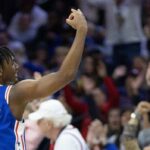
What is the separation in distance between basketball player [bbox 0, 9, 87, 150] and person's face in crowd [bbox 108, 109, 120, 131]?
4.17 metres

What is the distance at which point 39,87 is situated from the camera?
4.78m

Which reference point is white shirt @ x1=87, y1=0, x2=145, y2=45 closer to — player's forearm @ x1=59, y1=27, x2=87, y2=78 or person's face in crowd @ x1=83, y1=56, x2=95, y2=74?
person's face in crowd @ x1=83, y1=56, x2=95, y2=74

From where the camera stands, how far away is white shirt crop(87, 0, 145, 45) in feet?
39.7

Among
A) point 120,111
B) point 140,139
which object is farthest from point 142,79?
point 140,139

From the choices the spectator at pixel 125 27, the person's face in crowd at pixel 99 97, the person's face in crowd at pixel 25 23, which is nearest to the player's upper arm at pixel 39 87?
the person's face in crowd at pixel 99 97

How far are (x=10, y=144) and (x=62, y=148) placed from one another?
1.45 metres

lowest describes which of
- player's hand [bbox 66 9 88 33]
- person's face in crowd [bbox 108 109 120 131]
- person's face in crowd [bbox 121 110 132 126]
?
person's face in crowd [bbox 108 109 120 131]

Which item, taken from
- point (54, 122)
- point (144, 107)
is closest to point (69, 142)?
point (54, 122)

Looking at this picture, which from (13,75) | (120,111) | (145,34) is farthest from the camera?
(145,34)

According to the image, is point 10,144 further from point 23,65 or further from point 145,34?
point 145,34

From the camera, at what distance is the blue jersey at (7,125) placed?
4898mm

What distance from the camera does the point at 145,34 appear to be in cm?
1209

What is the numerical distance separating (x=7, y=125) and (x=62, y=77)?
47 cm

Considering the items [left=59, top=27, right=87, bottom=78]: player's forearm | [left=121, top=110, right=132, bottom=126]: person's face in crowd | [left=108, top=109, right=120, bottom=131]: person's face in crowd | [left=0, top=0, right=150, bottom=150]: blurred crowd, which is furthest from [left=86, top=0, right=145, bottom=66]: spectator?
[left=59, top=27, right=87, bottom=78]: player's forearm
